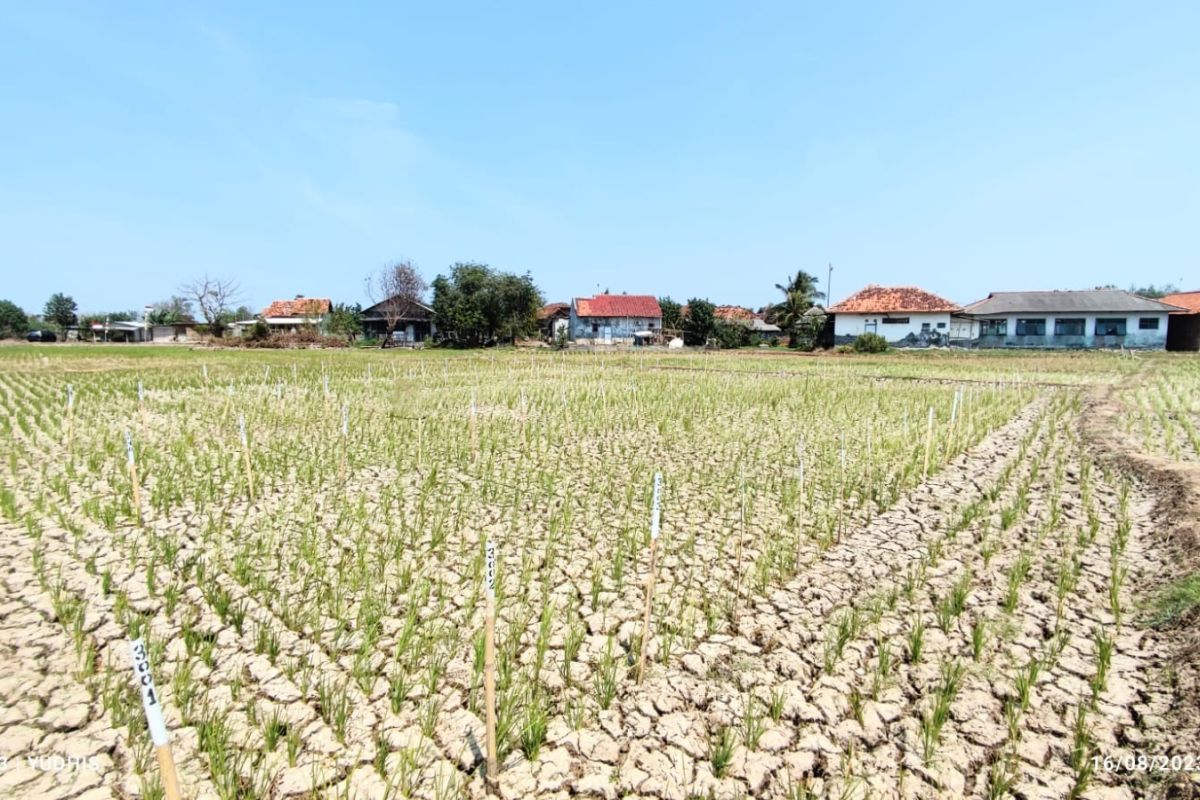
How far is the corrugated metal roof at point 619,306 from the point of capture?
161 ft

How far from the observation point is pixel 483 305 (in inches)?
1487

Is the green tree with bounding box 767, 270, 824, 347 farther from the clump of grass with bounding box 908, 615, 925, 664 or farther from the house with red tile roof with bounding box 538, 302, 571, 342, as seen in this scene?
the clump of grass with bounding box 908, 615, 925, 664

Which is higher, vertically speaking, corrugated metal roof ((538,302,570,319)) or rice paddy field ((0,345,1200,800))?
corrugated metal roof ((538,302,570,319))

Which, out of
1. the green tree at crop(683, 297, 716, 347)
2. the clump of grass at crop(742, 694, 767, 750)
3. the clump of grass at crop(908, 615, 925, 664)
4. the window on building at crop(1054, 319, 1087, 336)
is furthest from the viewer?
the green tree at crop(683, 297, 716, 347)

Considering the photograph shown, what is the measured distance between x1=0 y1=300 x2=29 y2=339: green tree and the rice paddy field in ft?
234

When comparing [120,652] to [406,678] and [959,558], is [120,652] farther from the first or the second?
[959,558]

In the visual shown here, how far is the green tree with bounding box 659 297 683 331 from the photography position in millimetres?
47312

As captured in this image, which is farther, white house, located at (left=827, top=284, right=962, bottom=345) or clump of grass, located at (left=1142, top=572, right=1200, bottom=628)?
white house, located at (left=827, top=284, right=962, bottom=345)

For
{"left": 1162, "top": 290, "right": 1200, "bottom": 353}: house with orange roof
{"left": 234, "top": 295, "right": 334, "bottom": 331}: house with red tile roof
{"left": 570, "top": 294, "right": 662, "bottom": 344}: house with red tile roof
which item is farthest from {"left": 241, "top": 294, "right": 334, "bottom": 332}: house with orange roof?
{"left": 1162, "top": 290, "right": 1200, "bottom": 353}: house with orange roof

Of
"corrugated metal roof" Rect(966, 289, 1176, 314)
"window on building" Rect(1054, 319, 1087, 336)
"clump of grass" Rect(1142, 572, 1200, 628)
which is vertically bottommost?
"clump of grass" Rect(1142, 572, 1200, 628)

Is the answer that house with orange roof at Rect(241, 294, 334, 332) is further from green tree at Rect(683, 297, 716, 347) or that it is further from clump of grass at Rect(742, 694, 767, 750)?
clump of grass at Rect(742, 694, 767, 750)

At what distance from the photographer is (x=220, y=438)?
26.1 feet

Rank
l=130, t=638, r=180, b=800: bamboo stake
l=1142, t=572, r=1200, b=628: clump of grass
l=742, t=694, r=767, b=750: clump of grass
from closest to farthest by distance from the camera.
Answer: l=130, t=638, r=180, b=800: bamboo stake < l=742, t=694, r=767, b=750: clump of grass < l=1142, t=572, r=1200, b=628: clump of grass

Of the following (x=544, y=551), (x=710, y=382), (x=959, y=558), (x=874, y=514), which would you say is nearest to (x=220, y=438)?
(x=544, y=551)
